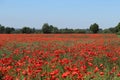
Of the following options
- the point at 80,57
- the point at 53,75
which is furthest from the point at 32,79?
the point at 80,57

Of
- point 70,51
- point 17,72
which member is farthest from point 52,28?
point 17,72

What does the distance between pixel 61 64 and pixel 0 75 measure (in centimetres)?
172

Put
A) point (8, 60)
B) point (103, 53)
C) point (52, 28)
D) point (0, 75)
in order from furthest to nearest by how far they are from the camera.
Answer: point (52, 28) < point (103, 53) < point (8, 60) < point (0, 75)

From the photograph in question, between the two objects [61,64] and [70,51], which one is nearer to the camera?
[61,64]

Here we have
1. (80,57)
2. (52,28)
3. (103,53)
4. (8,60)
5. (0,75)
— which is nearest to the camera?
(0,75)

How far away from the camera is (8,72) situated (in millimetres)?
7566

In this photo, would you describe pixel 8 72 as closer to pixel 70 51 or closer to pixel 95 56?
pixel 95 56

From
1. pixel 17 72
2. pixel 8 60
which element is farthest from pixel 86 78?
pixel 8 60

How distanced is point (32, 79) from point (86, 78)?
0.98m

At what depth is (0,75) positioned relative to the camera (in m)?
7.38

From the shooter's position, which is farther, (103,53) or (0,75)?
(103,53)

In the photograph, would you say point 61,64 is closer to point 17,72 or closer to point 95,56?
point 17,72

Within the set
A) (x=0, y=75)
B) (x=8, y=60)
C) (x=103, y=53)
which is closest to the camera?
(x=0, y=75)

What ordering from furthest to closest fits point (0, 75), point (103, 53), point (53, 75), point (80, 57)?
point (103, 53) → point (80, 57) → point (0, 75) → point (53, 75)
